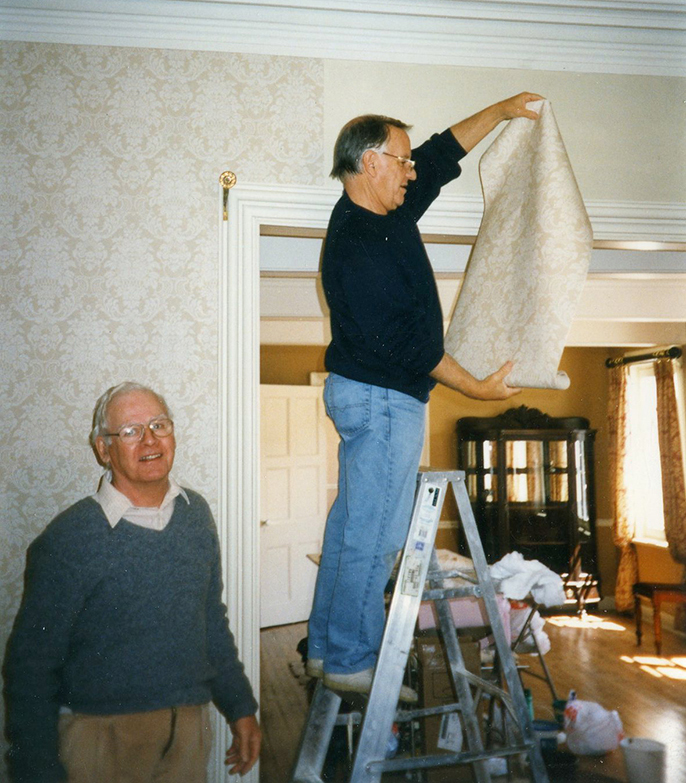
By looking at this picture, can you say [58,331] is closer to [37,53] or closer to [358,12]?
[37,53]

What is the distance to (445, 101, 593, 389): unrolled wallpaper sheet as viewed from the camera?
5.67 ft

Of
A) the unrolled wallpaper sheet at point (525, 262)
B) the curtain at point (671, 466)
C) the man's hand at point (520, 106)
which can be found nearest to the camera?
the unrolled wallpaper sheet at point (525, 262)

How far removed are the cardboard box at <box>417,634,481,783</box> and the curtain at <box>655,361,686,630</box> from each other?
3.56 meters

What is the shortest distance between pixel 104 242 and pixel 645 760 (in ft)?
10.5

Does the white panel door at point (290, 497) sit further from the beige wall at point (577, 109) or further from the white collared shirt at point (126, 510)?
the white collared shirt at point (126, 510)


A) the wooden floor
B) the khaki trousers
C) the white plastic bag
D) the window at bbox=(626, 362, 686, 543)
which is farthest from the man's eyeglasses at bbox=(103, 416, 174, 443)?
the window at bbox=(626, 362, 686, 543)

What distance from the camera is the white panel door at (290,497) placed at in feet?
19.7

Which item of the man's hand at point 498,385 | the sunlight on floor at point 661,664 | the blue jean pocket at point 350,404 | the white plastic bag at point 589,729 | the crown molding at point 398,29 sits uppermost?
the crown molding at point 398,29

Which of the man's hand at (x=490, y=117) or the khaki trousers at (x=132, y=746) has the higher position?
the man's hand at (x=490, y=117)

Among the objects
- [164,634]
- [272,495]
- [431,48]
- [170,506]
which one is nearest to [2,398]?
[170,506]

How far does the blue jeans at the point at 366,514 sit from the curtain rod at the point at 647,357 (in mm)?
5401

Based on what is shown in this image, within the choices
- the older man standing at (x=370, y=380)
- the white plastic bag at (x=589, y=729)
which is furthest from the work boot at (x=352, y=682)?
the white plastic bag at (x=589, y=729)

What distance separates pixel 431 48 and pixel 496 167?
528 mm

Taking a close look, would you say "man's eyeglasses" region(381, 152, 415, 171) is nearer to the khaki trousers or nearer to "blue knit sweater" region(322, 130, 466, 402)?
"blue knit sweater" region(322, 130, 466, 402)
